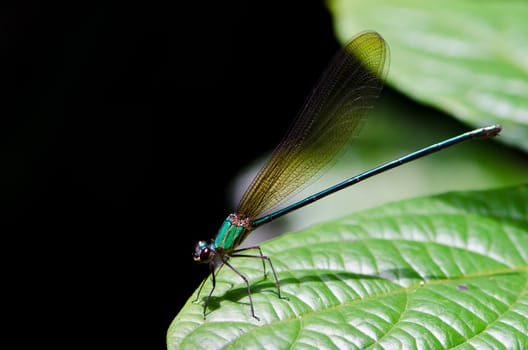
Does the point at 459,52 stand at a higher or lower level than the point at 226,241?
higher

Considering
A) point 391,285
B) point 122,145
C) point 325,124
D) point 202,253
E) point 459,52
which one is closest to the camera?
point 391,285

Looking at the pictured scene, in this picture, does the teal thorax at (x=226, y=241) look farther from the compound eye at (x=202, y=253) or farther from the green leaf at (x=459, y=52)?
the green leaf at (x=459, y=52)

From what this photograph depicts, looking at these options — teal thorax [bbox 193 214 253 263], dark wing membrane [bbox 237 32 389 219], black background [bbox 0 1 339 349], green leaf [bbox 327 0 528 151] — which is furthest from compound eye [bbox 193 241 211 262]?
black background [bbox 0 1 339 349]

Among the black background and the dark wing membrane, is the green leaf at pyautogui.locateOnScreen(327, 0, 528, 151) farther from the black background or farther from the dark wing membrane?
the black background

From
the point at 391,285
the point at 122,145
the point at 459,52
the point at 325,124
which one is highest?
the point at 459,52

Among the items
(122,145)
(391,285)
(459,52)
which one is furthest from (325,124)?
(122,145)

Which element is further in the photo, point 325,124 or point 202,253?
point 325,124

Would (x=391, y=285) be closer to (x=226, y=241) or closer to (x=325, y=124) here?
(x=226, y=241)
